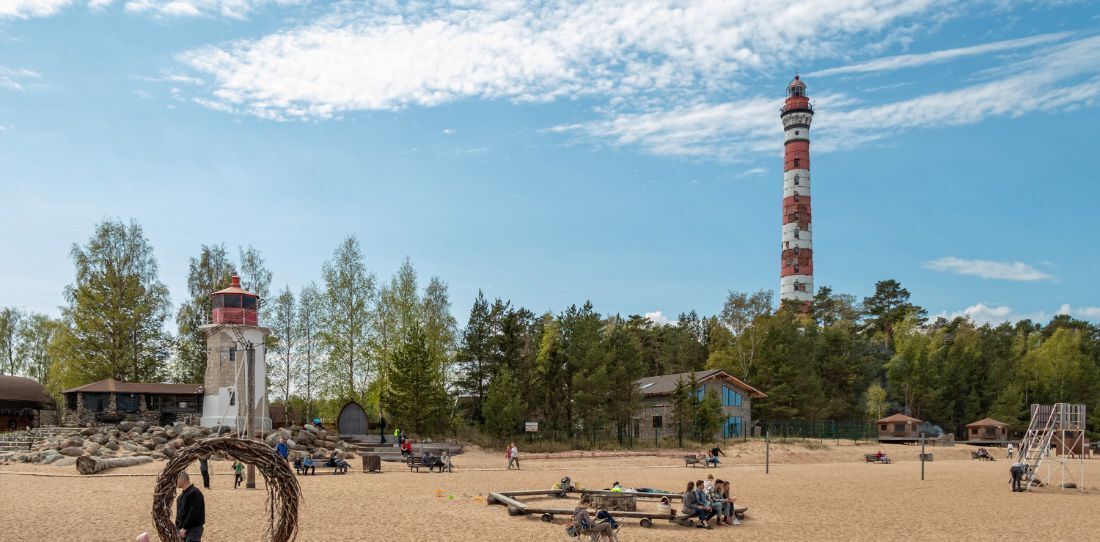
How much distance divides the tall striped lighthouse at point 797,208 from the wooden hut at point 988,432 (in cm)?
2078

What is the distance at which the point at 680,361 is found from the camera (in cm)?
7994

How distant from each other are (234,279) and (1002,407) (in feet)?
228


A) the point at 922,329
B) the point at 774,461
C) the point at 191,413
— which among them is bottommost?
the point at 774,461

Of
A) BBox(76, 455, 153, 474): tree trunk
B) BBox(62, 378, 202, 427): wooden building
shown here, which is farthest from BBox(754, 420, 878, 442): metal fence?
BBox(76, 455, 153, 474): tree trunk

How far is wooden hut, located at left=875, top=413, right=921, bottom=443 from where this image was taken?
66.9 meters

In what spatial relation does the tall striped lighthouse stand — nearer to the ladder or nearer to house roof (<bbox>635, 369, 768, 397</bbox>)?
house roof (<bbox>635, 369, 768, 397</bbox>)

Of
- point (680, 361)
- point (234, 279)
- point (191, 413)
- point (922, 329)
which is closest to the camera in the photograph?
point (234, 279)

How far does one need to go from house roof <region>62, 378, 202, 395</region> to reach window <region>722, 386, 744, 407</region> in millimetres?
37743

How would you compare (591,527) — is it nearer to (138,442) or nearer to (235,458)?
(235,458)

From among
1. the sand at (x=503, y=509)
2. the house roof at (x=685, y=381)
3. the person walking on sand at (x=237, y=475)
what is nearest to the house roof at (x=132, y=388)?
the sand at (x=503, y=509)

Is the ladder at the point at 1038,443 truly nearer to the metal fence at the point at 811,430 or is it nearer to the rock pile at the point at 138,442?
the metal fence at the point at 811,430

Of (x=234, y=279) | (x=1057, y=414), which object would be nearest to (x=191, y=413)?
(x=234, y=279)

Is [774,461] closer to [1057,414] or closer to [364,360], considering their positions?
[1057,414]

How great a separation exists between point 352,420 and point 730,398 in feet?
100
